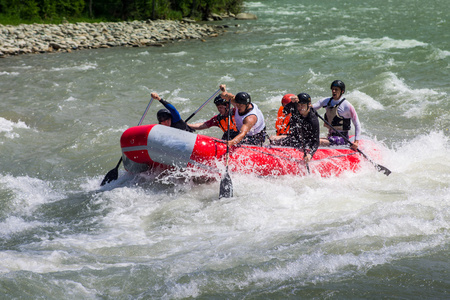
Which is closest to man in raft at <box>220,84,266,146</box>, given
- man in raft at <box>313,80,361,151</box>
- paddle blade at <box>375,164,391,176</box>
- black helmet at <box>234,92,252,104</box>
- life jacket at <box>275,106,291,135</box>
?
black helmet at <box>234,92,252,104</box>

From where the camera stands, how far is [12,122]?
10.7m

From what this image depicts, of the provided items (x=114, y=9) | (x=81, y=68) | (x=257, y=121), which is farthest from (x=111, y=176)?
(x=114, y=9)

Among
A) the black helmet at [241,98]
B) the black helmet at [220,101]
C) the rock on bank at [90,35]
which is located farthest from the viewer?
the rock on bank at [90,35]

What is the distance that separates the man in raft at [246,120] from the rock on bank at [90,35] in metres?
16.6

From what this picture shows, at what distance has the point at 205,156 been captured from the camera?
6453 millimetres

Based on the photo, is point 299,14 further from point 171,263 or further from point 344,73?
point 171,263

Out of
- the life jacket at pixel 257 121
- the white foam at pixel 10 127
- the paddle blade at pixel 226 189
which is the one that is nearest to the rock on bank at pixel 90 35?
the white foam at pixel 10 127

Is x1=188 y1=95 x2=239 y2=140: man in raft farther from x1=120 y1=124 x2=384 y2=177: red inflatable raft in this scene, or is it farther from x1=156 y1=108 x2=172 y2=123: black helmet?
x1=156 y1=108 x2=172 y2=123: black helmet

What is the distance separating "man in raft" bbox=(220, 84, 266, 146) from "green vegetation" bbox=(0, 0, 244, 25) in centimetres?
2422

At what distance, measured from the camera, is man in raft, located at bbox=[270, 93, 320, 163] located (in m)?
6.74

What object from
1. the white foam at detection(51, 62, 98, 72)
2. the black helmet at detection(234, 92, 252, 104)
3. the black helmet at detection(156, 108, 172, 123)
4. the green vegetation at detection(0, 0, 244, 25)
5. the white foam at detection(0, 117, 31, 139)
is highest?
the green vegetation at detection(0, 0, 244, 25)

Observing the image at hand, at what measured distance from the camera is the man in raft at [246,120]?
21.8 ft

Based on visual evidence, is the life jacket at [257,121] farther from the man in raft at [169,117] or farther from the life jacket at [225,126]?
the man in raft at [169,117]

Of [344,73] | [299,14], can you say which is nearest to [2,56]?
[344,73]
